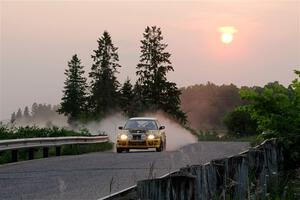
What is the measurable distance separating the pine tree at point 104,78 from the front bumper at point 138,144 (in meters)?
65.6

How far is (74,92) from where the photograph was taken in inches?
3984

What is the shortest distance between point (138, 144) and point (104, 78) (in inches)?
2633

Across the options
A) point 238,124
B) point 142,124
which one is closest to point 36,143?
point 142,124

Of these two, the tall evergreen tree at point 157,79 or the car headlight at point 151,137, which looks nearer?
the car headlight at point 151,137

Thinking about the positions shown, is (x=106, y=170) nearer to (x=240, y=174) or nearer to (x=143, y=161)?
(x=143, y=161)

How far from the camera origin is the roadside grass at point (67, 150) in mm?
21422

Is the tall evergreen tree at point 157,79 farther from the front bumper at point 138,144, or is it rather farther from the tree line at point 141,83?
the front bumper at point 138,144

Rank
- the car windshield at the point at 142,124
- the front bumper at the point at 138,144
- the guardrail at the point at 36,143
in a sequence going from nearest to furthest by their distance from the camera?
the guardrail at the point at 36,143, the front bumper at the point at 138,144, the car windshield at the point at 142,124

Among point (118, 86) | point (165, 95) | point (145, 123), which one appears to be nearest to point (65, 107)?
point (118, 86)

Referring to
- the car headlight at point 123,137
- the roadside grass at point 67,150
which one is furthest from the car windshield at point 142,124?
the roadside grass at point 67,150

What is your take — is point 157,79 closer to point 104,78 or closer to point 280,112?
point 104,78

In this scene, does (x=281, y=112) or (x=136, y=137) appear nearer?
(x=281, y=112)

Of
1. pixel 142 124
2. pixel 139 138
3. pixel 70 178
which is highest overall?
pixel 142 124

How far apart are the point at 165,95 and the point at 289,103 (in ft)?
265
